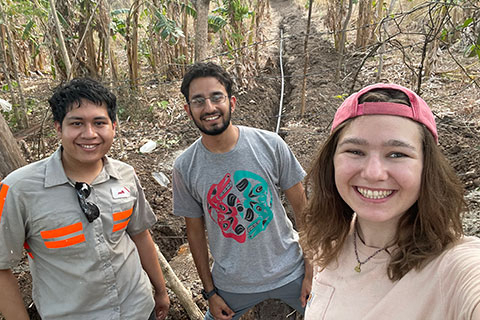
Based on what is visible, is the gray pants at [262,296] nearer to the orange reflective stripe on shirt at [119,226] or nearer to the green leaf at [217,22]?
the orange reflective stripe on shirt at [119,226]

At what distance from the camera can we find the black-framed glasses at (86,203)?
146 centimetres

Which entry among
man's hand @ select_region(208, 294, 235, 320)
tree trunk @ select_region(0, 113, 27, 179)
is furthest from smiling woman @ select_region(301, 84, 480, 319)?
tree trunk @ select_region(0, 113, 27, 179)

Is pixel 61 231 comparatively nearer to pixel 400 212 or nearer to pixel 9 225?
pixel 9 225

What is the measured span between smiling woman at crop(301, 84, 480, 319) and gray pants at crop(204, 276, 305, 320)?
0.79 metres

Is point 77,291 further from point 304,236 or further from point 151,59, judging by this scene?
point 151,59

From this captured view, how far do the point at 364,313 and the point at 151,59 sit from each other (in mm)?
6702

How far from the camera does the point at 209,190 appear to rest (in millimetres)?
1724

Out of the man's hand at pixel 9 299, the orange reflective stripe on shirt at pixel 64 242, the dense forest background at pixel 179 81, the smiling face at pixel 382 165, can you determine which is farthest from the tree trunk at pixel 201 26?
the smiling face at pixel 382 165

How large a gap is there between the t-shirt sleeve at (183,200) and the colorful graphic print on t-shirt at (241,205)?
0.10m

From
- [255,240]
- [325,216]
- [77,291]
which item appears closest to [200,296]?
[255,240]

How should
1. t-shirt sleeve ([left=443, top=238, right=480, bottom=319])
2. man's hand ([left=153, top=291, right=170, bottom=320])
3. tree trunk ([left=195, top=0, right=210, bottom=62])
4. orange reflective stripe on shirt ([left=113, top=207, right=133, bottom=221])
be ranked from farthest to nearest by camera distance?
tree trunk ([left=195, top=0, right=210, bottom=62]), man's hand ([left=153, top=291, right=170, bottom=320]), orange reflective stripe on shirt ([left=113, top=207, right=133, bottom=221]), t-shirt sleeve ([left=443, top=238, right=480, bottom=319])

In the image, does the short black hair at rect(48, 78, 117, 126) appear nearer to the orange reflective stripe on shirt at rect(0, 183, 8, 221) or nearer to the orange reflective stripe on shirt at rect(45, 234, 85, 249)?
the orange reflective stripe on shirt at rect(0, 183, 8, 221)

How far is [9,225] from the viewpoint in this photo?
1.36m

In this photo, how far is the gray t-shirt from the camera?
172 centimetres
